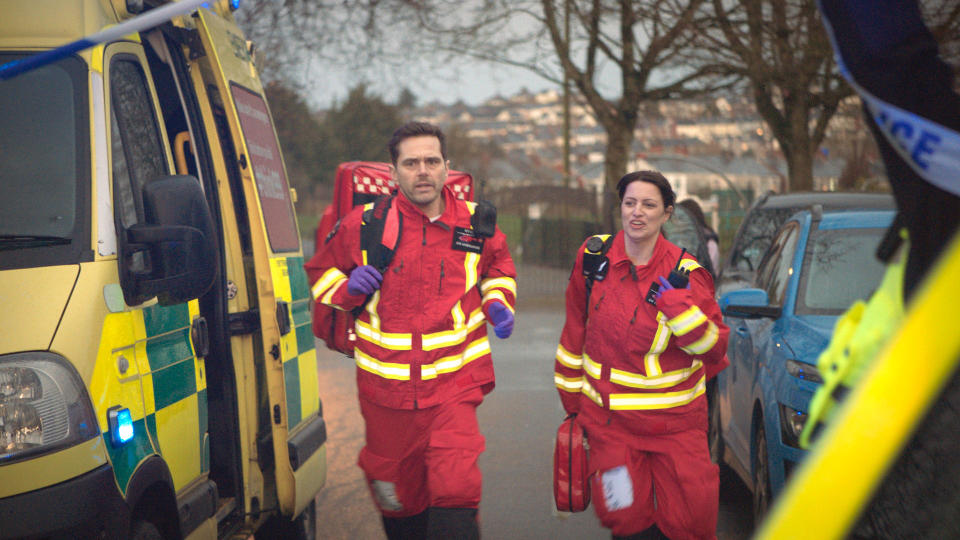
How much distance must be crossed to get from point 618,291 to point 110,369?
6.45 feet

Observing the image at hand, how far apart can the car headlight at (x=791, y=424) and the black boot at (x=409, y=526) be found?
64.1 inches

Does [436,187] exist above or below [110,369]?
above

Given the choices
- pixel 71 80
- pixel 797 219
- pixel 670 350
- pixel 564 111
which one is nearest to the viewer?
pixel 71 80

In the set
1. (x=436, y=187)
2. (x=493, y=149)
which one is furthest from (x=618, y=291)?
(x=493, y=149)

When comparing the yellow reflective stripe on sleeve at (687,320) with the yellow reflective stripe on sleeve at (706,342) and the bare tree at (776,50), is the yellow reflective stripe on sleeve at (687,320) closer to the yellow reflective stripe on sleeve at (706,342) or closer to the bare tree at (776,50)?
the yellow reflective stripe on sleeve at (706,342)

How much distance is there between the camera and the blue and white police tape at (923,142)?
1.35 metres

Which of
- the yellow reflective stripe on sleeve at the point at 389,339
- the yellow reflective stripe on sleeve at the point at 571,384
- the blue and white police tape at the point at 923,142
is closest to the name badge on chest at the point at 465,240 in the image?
the yellow reflective stripe on sleeve at the point at 389,339

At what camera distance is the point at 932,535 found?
1.37m

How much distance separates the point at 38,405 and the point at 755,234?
6.37 m

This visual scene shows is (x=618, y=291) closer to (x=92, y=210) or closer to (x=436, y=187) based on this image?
(x=436, y=187)

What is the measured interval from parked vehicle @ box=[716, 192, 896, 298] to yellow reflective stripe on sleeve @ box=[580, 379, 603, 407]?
3.65 m

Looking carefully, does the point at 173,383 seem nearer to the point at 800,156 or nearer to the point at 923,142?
the point at 923,142

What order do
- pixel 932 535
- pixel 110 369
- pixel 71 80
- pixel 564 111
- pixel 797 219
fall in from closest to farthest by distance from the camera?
pixel 932 535 → pixel 110 369 → pixel 71 80 → pixel 797 219 → pixel 564 111

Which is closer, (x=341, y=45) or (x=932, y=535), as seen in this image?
(x=932, y=535)
